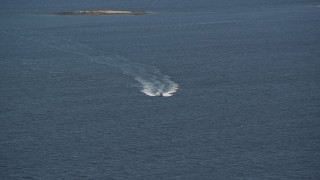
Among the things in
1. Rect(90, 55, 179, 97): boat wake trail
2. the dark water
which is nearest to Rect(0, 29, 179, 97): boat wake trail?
Rect(90, 55, 179, 97): boat wake trail

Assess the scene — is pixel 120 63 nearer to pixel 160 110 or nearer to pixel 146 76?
pixel 146 76

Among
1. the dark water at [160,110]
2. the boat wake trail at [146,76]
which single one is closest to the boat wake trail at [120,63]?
the boat wake trail at [146,76]

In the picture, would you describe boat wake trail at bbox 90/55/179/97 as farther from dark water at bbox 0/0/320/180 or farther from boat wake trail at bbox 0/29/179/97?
dark water at bbox 0/0/320/180

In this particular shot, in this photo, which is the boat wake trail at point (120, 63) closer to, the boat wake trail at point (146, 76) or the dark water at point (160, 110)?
the boat wake trail at point (146, 76)

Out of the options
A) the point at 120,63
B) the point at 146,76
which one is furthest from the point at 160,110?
the point at 120,63

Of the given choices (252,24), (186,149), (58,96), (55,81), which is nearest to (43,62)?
(55,81)

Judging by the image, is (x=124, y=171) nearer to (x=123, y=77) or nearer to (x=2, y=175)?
(x=2, y=175)

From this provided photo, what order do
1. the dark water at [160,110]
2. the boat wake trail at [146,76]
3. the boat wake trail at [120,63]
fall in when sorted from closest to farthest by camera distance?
the dark water at [160,110] → the boat wake trail at [146,76] → the boat wake trail at [120,63]
